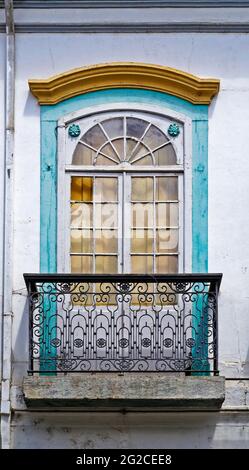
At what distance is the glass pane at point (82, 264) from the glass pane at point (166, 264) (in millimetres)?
715

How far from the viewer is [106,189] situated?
57.0 ft

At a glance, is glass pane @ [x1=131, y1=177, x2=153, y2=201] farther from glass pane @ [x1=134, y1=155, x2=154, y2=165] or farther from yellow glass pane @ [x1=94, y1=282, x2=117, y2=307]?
yellow glass pane @ [x1=94, y1=282, x2=117, y2=307]

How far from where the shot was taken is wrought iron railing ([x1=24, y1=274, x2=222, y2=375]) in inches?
660

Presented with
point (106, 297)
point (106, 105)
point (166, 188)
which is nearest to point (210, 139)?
point (166, 188)

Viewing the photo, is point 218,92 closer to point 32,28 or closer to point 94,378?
point 32,28

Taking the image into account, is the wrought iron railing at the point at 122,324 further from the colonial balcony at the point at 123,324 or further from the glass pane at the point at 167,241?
the glass pane at the point at 167,241

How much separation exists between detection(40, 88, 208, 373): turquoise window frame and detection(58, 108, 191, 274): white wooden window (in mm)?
82

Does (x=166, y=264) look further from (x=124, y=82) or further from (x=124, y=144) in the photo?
(x=124, y=82)

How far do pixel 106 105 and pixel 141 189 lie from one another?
968 millimetres

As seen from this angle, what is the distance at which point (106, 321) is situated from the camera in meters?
17.0

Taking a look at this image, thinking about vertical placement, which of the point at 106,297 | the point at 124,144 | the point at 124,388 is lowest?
the point at 124,388

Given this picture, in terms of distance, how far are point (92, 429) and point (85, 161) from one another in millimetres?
2828

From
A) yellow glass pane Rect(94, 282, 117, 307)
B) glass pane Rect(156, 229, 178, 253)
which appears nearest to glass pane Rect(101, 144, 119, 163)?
glass pane Rect(156, 229, 178, 253)

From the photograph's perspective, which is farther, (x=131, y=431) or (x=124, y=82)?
(x=124, y=82)
